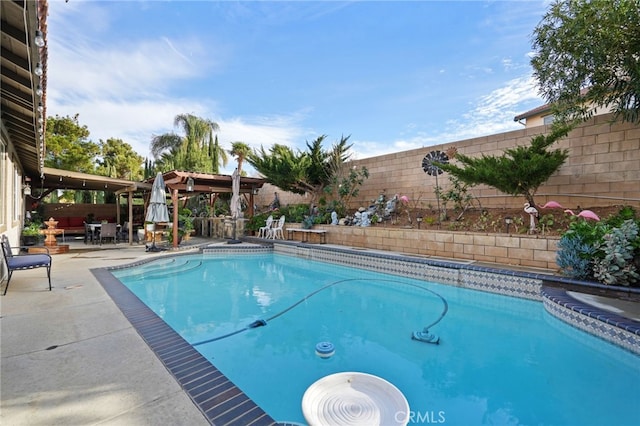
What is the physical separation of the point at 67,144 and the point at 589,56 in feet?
71.1

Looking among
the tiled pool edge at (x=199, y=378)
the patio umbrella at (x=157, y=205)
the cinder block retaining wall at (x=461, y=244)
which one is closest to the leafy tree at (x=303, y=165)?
the cinder block retaining wall at (x=461, y=244)

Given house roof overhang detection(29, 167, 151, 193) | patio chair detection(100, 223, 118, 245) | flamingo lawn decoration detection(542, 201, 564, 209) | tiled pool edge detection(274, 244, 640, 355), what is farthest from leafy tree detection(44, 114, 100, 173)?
flamingo lawn decoration detection(542, 201, 564, 209)

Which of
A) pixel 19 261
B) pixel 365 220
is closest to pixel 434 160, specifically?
pixel 365 220

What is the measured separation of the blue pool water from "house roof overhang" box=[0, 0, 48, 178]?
12.2 feet

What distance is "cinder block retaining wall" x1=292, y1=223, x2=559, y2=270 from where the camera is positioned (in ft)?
21.8

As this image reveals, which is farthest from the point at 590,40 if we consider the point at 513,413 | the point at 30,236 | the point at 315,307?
the point at 30,236

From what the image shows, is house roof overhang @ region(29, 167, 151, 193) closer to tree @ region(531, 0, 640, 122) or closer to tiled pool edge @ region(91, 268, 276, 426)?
tiled pool edge @ region(91, 268, 276, 426)

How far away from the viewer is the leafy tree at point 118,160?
2286cm

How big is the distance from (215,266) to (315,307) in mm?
5004

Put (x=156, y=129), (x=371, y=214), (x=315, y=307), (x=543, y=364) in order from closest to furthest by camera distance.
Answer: (x=543, y=364)
(x=315, y=307)
(x=371, y=214)
(x=156, y=129)

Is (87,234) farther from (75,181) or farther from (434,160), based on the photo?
(434,160)

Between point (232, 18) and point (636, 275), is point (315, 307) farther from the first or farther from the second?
point (232, 18)

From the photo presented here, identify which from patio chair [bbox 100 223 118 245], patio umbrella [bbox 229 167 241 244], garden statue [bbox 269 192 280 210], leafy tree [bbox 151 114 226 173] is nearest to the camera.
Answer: patio chair [bbox 100 223 118 245]

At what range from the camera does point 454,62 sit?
32.8 feet
